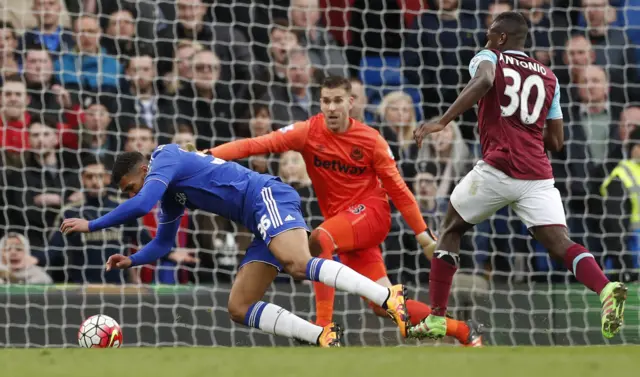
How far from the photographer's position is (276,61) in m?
9.29

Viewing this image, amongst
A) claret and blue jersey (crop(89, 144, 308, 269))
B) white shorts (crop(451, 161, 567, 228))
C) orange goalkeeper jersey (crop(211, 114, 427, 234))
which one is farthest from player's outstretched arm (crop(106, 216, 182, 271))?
white shorts (crop(451, 161, 567, 228))

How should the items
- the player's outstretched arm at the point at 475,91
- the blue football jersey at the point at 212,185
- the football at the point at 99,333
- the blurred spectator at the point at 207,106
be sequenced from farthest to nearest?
the blurred spectator at the point at 207,106, the football at the point at 99,333, the blue football jersey at the point at 212,185, the player's outstretched arm at the point at 475,91

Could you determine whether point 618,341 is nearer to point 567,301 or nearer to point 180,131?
point 567,301

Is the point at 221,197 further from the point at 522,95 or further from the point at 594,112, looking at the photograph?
the point at 594,112

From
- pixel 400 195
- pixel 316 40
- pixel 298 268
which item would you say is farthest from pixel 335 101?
pixel 316 40

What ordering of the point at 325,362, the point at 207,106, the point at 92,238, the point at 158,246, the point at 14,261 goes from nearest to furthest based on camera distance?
1. the point at 325,362
2. the point at 158,246
3. the point at 14,261
4. the point at 92,238
5. the point at 207,106

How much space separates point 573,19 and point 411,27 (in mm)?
1336

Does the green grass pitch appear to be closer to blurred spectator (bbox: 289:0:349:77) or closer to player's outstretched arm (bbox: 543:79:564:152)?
player's outstretched arm (bbox: 543:79:564:152)

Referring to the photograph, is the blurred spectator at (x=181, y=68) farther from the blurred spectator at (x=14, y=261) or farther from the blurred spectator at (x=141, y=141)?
the blurred spectator at (x=14, y=261)

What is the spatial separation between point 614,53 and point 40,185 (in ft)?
15.1

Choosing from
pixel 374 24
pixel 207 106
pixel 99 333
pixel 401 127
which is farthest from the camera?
pixel 374 24

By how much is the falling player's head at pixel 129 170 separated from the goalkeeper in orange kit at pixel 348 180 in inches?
33.2

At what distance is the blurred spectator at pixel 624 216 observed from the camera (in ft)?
28.1

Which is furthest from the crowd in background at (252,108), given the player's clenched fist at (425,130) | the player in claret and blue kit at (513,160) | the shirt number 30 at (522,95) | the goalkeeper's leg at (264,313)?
the player's clenched fist at (425,130)
